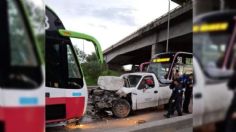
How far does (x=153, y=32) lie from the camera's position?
39219 mm

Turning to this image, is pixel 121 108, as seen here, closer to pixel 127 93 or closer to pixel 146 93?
pixel 127 93

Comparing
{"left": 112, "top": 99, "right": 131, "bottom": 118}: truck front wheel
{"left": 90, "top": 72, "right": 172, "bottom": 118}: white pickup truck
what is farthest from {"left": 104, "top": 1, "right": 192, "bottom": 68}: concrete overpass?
{"left": 112, "top": 99, "right": 131, "bottom": 118}: truck front wheel

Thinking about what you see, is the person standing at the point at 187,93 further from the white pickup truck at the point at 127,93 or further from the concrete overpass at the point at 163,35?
the concrete overpass at the point at 163,35

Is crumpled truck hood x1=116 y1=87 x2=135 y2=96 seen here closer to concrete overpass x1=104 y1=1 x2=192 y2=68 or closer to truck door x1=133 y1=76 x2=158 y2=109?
truck door x1=133 y1=76 x2=158 y2=109

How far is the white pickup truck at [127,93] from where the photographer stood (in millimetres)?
15328

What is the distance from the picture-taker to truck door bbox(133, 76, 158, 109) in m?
16.1

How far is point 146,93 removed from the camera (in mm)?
16344

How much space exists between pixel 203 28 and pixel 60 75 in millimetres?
8803

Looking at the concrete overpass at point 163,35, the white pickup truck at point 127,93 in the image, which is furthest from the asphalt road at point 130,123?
the concrete overpass at point 163,35

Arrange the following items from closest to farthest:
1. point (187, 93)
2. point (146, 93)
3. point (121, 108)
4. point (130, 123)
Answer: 1. point (130, 123)
2. point (187, 93)
3. point (121, 108)
4. point (146, 93)

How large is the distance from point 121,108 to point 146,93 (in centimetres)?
143

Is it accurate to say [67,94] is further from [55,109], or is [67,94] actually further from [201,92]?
[201,92]

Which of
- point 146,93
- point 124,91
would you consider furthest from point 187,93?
point 124,91

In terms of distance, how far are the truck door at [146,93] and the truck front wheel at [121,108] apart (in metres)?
0.63
